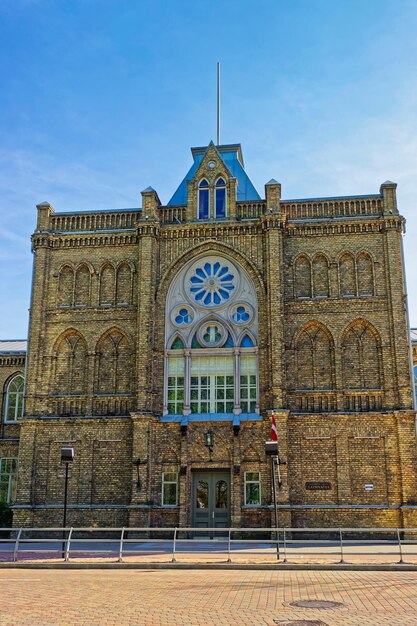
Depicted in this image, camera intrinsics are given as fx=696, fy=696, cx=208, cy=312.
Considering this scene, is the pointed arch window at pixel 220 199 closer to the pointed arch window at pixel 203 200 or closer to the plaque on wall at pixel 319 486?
the pointed arch window at pixel 203 200

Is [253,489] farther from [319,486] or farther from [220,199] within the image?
[220,199]

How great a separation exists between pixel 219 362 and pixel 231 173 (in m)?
8.67

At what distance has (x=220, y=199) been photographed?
30781 mm

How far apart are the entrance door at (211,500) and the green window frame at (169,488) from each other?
29.8 inches

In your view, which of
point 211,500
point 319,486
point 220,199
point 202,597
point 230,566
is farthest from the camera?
point 220,199

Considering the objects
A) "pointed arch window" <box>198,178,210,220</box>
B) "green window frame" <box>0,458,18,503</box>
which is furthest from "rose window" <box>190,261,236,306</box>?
"green window frame" <box>0,458,18,503</box>

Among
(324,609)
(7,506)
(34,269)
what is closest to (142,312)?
(34,269)

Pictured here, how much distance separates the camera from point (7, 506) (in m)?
30.3

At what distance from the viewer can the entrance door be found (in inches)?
1071

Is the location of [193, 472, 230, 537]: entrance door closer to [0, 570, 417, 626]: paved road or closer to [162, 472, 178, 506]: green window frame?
[162, 472, 178, 506]: green window frame

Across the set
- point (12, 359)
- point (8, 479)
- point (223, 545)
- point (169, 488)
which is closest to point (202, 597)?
point (223, 545)

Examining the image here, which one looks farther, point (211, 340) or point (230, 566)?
point (211, 340)

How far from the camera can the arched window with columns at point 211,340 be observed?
2856 cm

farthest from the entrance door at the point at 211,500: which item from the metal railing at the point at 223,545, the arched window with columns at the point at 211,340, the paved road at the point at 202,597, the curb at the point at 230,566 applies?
the paved road at the point at 202,597
